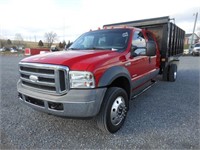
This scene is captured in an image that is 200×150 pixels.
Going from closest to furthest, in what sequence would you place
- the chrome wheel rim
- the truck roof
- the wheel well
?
the chrome wheel rim, the wheel well, the truck roof

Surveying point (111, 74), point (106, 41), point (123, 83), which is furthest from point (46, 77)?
point (106, 41)

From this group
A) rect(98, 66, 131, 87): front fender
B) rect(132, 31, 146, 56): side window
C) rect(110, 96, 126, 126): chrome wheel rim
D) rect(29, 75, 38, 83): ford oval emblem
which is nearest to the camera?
rect(98, 66, 131, 87): front fender

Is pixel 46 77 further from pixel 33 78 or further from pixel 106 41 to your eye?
pixel 106 41

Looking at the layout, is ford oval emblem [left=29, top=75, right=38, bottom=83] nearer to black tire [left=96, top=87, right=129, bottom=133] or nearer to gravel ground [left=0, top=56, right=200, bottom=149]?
gravel ground [left=0, top=56, right=200, bottom=149]

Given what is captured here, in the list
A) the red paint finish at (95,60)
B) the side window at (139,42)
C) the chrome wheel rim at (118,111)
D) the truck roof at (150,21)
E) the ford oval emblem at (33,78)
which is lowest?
the chrome wheel rim at (118,111)

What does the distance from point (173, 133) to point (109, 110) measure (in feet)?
4.11

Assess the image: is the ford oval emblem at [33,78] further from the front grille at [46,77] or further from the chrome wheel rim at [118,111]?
the chrome wheel rim at [118,111]

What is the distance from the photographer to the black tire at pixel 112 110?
8.69 feet

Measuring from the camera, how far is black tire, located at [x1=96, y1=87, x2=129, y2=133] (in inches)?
104

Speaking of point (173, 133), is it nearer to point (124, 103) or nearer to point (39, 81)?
point (124, 103)

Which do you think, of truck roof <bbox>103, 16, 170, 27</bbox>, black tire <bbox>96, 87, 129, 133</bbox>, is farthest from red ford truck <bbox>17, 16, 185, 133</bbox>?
truck roof <bbox>103, 16, 170, 27</bbox>

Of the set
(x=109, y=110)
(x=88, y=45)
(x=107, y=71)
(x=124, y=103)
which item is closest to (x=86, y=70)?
(x=107, y=71)

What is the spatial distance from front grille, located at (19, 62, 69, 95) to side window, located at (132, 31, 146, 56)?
188cm

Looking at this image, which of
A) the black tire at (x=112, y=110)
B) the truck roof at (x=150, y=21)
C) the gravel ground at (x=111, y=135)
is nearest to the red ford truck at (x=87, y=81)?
the black tire at (x=112, y=110)
